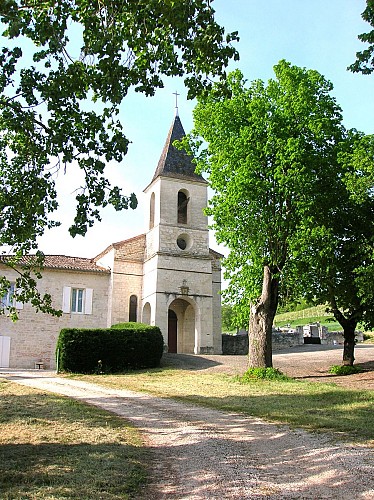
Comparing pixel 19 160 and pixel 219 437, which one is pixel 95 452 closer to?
pixel 219 437

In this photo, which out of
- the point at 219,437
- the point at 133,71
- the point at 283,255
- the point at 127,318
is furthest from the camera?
the point at 127,318

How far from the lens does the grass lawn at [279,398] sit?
340 inches

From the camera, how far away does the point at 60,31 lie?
20.5 ft

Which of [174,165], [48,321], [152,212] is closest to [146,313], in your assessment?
[48,321]

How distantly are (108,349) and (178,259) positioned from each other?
9200mm

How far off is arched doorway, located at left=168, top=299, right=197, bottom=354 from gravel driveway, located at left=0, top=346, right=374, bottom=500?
19546 mm

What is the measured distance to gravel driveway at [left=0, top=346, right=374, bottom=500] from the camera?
4.96 meters

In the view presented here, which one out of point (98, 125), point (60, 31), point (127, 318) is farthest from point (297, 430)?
point (127, 318)

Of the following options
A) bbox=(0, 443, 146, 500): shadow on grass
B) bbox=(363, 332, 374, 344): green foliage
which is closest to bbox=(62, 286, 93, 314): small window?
bbox=(363, 332, 374, 344): green foliage

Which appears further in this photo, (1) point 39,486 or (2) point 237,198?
(2) point 237,198

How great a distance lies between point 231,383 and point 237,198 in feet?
19.1

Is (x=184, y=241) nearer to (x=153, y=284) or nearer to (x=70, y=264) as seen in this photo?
(x=153, y=284)

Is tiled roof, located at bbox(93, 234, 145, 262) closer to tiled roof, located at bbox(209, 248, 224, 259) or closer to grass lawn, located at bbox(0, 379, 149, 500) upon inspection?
tiled roof, located at bbox(209, 248, 224, 259)

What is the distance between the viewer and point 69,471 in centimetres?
557
